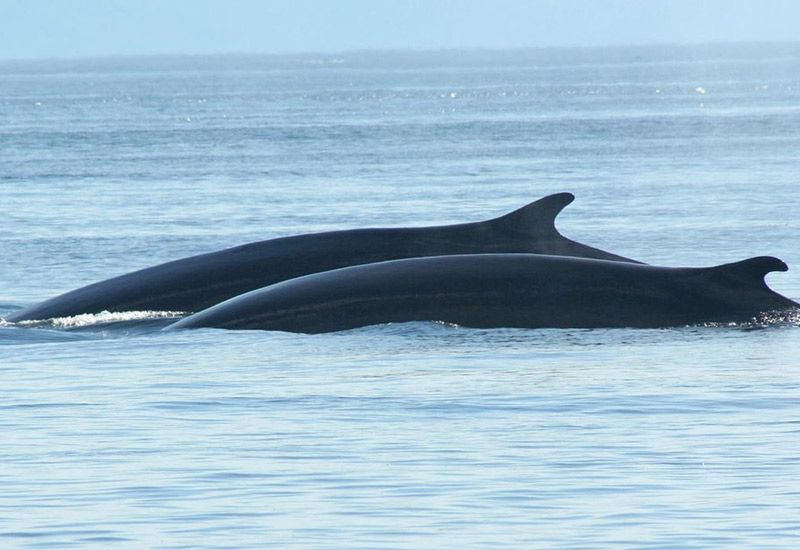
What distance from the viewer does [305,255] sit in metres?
18.0

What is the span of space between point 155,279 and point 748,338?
17.4ft

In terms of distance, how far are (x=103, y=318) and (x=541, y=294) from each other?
156 inches

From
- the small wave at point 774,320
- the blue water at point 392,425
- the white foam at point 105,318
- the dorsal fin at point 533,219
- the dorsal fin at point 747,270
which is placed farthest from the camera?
the white foam at point 105,318

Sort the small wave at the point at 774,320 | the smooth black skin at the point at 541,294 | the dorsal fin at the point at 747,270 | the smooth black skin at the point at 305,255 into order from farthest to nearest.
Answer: the smooth black skin at the point at 305,255 < the small wave at the point at 774,320 < the smooth black skin at the point at 541,294 < the dorsal fin at the point at 747,270

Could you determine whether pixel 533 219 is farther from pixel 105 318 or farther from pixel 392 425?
pixel 392 425

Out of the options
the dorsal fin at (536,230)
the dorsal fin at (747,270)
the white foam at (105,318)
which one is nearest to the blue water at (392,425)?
the white foam at (105,318)

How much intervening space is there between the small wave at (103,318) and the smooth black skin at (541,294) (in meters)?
1.87

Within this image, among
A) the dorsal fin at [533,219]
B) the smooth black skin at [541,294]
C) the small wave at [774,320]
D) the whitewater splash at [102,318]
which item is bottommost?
the whitewater splash at [102,318]

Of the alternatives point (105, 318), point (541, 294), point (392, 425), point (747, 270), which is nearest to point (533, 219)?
point (541, 294)

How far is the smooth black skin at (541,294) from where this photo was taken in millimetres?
15906

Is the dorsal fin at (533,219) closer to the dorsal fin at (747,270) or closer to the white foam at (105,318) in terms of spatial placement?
the dorsal fin at (747,270)

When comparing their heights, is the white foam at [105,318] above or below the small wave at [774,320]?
below

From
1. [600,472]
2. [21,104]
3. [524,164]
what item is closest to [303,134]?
[524,164]

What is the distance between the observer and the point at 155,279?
18.3m
